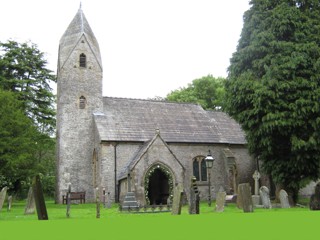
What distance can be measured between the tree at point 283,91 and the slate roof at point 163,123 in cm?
884

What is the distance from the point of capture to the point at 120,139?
30750mm

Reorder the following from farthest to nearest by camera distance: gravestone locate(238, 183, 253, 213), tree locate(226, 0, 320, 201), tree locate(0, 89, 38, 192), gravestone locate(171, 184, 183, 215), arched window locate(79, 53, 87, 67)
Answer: arched window locate(79, 53, 87, 67) → tree locate(0, 89, 38, 192) → tree locate(226, 0, 320, 201) → gravestone locate(238, 183, 253, 213) → gravestone locate(171, 184, 183, 215)

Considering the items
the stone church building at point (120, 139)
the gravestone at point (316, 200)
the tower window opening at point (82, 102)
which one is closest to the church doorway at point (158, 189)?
the stone church building at point (120, 139)

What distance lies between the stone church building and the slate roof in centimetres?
8

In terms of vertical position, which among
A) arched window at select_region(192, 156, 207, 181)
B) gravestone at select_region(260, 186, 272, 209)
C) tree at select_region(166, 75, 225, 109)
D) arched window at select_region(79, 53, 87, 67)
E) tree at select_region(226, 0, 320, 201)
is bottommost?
gravestone at select_region(260, 186, 272, 209)

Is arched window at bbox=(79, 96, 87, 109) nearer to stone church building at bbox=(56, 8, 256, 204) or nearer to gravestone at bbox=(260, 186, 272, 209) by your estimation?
stone church building at bbox=(56, 8, 256, 204)

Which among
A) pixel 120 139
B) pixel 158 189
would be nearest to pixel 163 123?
pixel 120 139

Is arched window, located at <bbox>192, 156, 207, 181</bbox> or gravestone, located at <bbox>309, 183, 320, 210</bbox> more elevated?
arched window, located at <bbox>192, 156, 207, 181</bbox>

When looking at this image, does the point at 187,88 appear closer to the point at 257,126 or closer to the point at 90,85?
the point at 90,85

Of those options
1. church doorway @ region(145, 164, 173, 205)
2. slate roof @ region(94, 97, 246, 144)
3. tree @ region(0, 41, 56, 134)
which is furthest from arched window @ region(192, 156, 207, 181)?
tree @ region(0, 41, 56, 134)

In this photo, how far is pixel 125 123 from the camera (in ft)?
107

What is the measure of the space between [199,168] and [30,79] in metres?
20.5

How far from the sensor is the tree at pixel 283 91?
22.2 metres

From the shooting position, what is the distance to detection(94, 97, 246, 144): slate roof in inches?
1255
